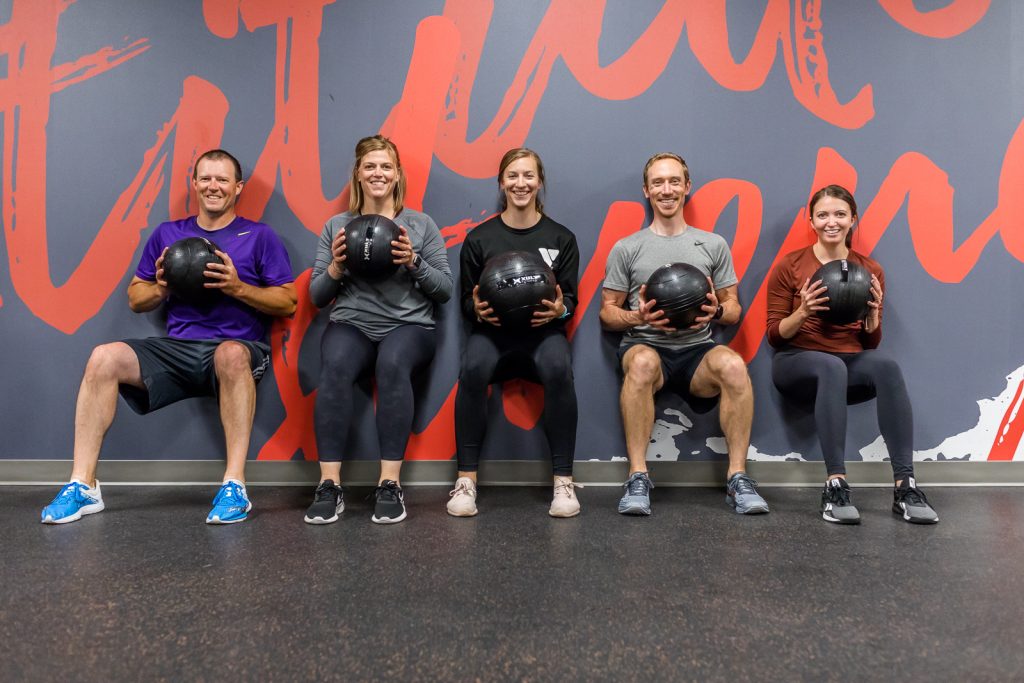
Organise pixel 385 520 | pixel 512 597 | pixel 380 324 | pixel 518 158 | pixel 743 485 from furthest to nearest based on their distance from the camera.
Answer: pixel 518 158 < pixel 380 324 < pixel 743 485 < pixel 385 520 < pixel 512 597

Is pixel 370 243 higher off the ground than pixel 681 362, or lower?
higher

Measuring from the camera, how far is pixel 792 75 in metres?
2.79

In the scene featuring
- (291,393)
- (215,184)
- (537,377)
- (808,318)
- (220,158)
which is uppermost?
(220,158)

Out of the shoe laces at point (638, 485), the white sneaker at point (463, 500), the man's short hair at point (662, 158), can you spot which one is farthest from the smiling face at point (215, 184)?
the shoe laces at point (638, 485)

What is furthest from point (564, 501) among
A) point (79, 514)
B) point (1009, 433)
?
point (1009, 433)

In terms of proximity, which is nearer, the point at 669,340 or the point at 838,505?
the point at 838,505

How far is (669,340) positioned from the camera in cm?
254

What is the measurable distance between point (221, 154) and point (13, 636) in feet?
6.41

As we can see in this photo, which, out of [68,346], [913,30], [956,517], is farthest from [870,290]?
[68,346]

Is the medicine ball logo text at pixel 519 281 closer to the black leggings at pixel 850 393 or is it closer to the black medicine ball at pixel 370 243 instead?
the black medicine ball at pixel 370 243

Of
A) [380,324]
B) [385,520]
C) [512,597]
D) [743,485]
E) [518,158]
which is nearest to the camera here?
Result: [512,597]

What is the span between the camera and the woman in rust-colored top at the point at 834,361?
2242 millimetres

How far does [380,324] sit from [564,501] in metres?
0.99

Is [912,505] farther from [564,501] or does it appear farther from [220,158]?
[220,158]
